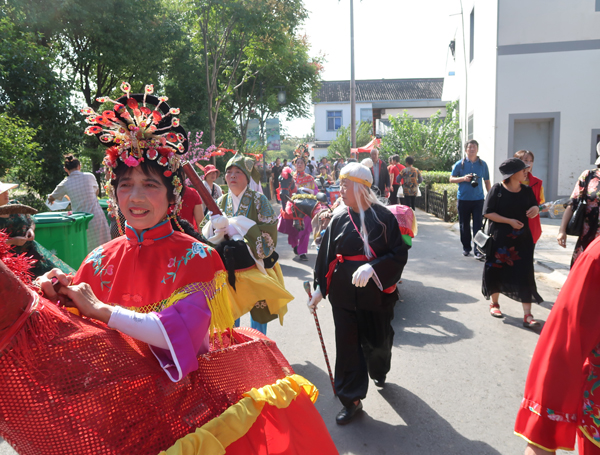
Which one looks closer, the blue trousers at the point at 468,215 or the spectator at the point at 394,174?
the blue trousers at the point at 468,215

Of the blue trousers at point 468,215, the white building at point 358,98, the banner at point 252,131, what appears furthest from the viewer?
the white building at point 358,98

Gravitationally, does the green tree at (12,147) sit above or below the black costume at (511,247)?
above

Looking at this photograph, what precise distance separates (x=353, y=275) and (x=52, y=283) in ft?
7.58

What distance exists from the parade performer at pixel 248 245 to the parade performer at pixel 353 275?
33.0 inches

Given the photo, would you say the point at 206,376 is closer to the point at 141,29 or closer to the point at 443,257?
the point at 443,257

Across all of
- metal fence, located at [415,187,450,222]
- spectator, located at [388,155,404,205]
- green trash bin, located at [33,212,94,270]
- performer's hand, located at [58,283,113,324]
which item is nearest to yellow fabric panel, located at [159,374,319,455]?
performer's hand, located at [58,283,113,324]

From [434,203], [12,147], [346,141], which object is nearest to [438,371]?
[12,147]

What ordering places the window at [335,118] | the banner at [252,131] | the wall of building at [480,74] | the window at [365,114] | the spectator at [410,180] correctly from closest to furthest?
the spectator at [410,180]
the wall of building at [480,74]
the banner at [252,131]
the window at [365,114]
the window at [335,118]

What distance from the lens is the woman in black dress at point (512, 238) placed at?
220 inches

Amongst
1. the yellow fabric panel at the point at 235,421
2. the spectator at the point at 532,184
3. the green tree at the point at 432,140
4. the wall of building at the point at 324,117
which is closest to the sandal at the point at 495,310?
the spectator at the point at 532,184

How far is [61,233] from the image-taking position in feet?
21.3

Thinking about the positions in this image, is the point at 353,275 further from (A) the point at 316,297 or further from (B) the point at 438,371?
(B) the point at 438,371

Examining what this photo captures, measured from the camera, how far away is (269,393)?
182 cm

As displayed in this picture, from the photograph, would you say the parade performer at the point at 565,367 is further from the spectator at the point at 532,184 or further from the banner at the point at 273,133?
the banner at the point at 273,133
